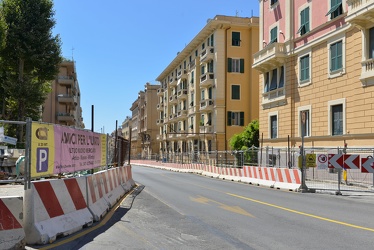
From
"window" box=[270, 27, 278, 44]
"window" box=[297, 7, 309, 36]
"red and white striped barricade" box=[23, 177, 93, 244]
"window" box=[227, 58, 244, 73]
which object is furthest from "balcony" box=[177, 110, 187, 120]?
"red and white striped barricade" box=[23, 177, 93, 244]

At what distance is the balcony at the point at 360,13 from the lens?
20.4 m

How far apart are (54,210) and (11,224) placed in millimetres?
1133

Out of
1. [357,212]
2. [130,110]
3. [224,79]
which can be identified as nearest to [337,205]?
[357,212]

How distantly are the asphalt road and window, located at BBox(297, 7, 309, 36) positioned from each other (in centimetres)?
1752

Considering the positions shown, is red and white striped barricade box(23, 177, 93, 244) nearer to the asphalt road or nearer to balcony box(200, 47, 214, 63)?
the asphalt road

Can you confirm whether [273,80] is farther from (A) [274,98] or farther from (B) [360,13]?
(B) [360,13]

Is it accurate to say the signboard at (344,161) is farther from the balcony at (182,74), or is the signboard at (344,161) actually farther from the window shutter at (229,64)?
the balcony at (182,74)

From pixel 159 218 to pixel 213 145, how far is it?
137 ft

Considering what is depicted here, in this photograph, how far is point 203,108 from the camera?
53562 mm

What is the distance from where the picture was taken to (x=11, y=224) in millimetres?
6523

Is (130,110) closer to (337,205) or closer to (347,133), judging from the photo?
(347,133)

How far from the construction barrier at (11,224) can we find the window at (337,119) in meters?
21.0

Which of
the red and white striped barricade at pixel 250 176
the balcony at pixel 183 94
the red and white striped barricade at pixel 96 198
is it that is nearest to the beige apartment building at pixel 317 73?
the red and white striped barricade at pixel 250 176

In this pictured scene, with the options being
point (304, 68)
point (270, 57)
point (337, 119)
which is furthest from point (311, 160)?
point (270, 57)
